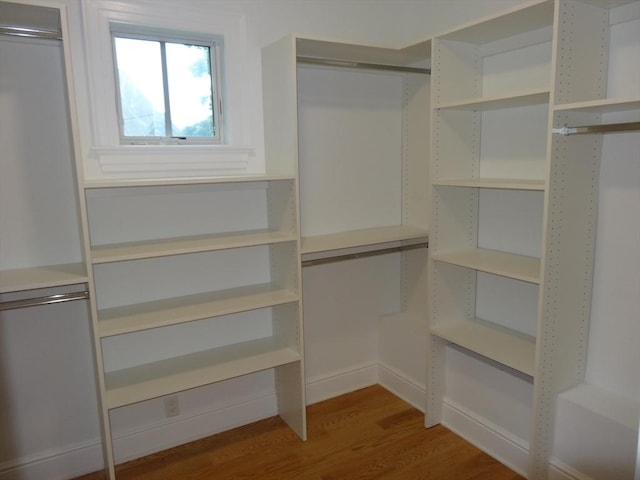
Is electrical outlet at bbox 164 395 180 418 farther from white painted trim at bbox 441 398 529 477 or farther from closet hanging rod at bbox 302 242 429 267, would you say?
white painted trim at bbox 441 398 529 477

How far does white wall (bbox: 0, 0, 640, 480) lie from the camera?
2.02m

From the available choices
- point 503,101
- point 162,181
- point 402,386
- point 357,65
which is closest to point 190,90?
point 162,181

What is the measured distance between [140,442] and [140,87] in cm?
183

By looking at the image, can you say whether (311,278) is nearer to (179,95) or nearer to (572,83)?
(179,95)

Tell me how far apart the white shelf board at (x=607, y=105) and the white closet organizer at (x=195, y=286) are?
123cm

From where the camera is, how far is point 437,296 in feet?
8.42

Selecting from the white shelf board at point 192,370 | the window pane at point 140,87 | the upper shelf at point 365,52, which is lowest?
A: the white shelf board at point 192,370

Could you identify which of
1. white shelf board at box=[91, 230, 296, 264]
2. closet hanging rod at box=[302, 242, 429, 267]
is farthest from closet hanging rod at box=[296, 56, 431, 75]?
closet hanging rod at box=[302, 242, 429, 267]

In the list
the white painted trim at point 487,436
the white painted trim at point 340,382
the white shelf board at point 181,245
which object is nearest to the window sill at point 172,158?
the white shelf board at point 181,245

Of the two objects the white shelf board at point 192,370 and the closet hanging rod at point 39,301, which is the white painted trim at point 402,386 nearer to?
the white shelf board at point 192,370

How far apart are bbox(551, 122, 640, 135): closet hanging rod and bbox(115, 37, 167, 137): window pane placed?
185 centimetres

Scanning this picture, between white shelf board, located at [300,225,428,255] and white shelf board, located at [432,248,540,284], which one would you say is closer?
white shelf board, located at [432,248,540,284]

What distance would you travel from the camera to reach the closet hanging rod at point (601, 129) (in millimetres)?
1685

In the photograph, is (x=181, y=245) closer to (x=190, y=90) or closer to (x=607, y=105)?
(x=190, y=90)
